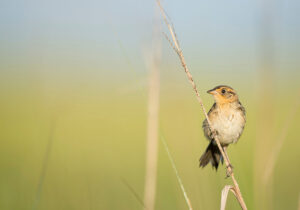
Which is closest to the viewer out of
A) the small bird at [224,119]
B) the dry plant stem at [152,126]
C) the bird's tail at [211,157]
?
the dry plant stem at [152,126]

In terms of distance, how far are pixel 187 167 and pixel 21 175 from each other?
1.34 metres

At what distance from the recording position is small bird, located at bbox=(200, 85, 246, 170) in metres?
3.83

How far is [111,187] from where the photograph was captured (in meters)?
6.80

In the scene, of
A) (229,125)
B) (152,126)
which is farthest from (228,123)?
(152,126)

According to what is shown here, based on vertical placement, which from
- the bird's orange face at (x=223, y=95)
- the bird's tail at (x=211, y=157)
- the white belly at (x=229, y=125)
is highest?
the bird's orange face at (x=223, y=95)

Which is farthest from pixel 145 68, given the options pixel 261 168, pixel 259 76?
pixel 261 168

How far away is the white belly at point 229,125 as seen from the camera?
384cm

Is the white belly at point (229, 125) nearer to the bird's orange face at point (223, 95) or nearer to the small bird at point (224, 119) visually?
the small bird at point (224, 119)

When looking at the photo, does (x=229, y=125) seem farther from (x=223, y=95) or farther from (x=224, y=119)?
(x=223, y=95)

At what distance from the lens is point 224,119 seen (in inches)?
151

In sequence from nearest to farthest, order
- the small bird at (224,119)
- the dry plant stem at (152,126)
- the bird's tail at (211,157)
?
the dry plant stem at (152,126) < the bird's tail at (211,157) < the small bird at (224,119)

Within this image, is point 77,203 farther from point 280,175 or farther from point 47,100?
point 280,175

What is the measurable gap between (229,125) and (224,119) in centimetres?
7

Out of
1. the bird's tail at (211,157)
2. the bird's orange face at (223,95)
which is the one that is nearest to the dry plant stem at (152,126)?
the bird's tail at (211,157)
